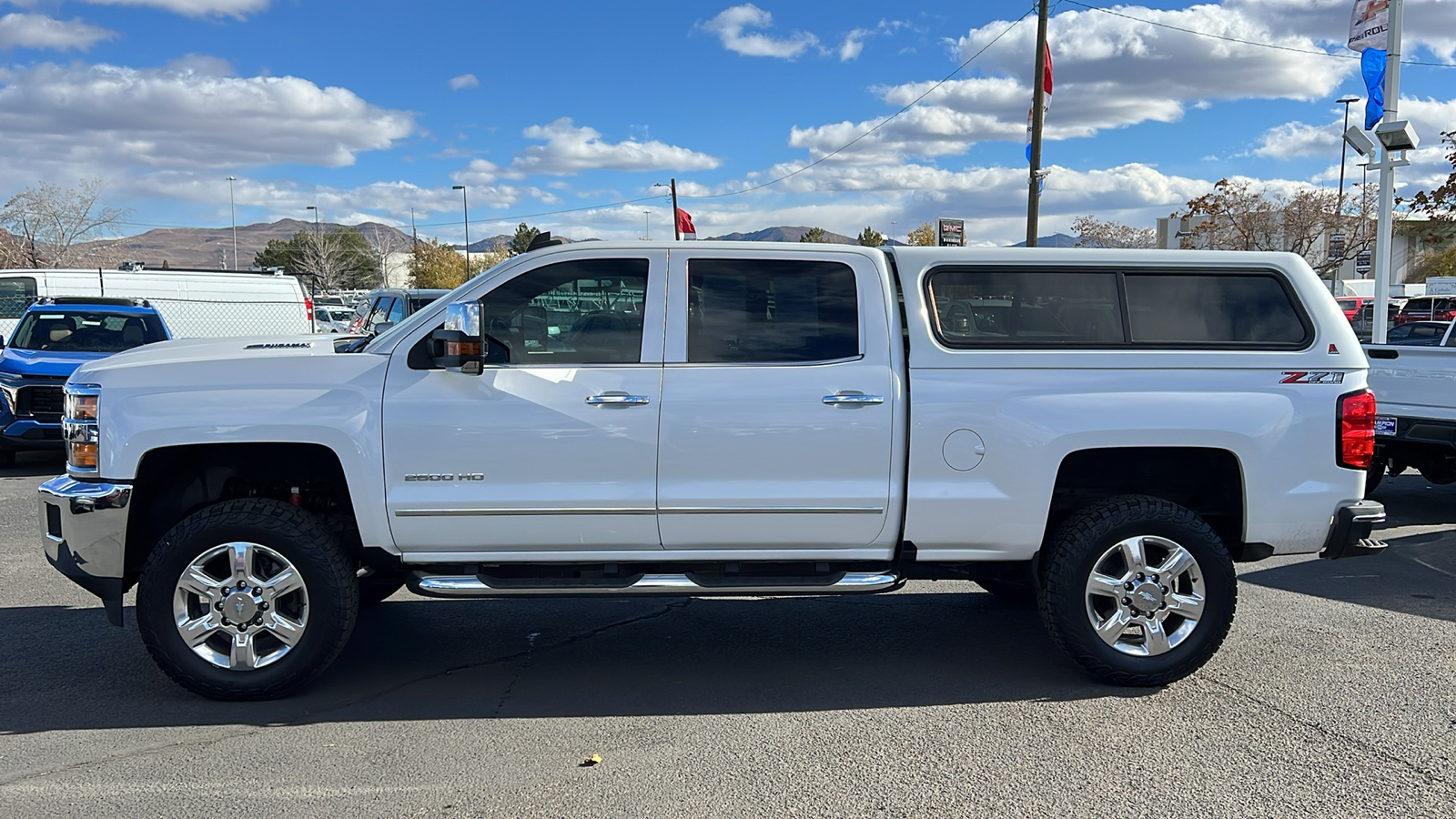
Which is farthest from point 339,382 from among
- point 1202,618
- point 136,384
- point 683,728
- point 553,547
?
point 1202,618

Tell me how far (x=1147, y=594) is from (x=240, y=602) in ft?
13.1

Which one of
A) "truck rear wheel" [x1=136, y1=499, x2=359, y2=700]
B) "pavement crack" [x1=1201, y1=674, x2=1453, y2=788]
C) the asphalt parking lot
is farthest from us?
"truck rear wheel" [x1=136, y1=499, x2=359, y2=700]

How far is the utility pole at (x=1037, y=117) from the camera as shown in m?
20.0

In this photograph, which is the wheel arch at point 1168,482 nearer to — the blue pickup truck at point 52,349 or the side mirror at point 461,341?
the side mirror at point 461,341

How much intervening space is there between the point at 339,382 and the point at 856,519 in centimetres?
235

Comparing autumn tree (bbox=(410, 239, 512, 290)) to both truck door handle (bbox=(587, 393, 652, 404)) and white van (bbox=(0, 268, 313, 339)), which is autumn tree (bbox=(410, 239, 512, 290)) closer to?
white van (bbox=(0, 268, 313, 339))

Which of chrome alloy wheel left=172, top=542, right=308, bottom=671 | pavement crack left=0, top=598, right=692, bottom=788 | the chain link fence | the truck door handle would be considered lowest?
pavement crack left=0, top=598, right=692, bottom=788

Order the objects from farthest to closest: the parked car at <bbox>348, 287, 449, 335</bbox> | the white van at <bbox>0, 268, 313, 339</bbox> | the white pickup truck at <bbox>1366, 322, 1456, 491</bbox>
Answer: the white van at <bbox>0, 268, 313, 339</bbox>, the parked car at <bbox>348, 287, 449, 335</bbox>, the white pickup truck at <bbox>1366, 322, 1456, 491</bbox>

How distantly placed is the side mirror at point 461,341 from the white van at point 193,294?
13488 millimetres

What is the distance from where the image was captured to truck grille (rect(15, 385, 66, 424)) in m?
11.0

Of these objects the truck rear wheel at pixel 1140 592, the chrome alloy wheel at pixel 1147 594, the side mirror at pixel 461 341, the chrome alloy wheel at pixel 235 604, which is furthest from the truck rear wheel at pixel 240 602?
the chrome alloy wheel at pixel 1147 594

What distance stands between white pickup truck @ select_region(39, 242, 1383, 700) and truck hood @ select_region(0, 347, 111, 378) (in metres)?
7.34

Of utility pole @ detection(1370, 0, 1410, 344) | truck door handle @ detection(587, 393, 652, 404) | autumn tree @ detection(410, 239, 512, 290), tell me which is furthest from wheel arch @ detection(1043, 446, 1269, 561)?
autumn tree @ detection(410, 239, 512, 290)

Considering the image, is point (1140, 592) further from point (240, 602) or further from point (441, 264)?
point (441, 264)
